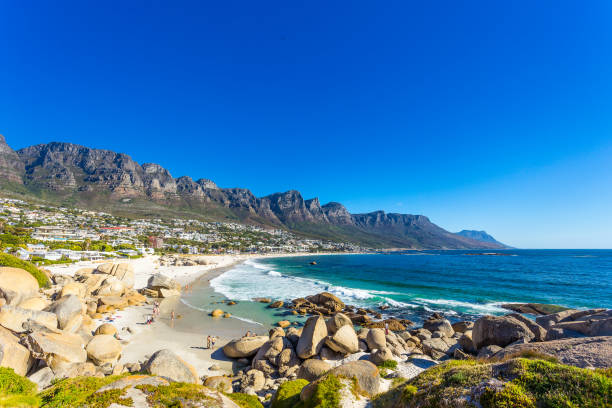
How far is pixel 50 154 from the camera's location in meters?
187

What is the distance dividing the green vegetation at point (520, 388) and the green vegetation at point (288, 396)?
3.98 meters

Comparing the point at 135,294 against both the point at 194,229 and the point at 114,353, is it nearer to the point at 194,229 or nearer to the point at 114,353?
the point at 114,353

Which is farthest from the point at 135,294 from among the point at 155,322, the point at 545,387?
the point at 545,387

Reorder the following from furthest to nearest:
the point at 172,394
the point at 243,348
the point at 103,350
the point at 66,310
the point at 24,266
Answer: the point at 24,266
the point at 66,310
the point at 243,348
the point at 103,350
the point at 172,394

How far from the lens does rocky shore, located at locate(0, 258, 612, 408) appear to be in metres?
6.21

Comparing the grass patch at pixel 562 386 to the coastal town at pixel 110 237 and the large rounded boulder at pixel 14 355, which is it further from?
the coastal town at pixel 110 237

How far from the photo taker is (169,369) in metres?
11.5

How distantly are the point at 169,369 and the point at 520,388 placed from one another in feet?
42.3

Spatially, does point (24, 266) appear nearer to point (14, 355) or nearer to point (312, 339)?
point (14, 355)

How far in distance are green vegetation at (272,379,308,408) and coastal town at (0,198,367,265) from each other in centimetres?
5099

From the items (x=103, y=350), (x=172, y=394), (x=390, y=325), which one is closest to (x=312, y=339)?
(x=172, y=394)

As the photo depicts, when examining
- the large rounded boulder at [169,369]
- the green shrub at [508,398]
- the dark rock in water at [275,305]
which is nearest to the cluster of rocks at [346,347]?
the large rounded boulder at [169,369]

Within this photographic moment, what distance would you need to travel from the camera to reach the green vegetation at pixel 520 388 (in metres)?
4.54

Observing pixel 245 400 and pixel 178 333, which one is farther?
pixel 178 333
